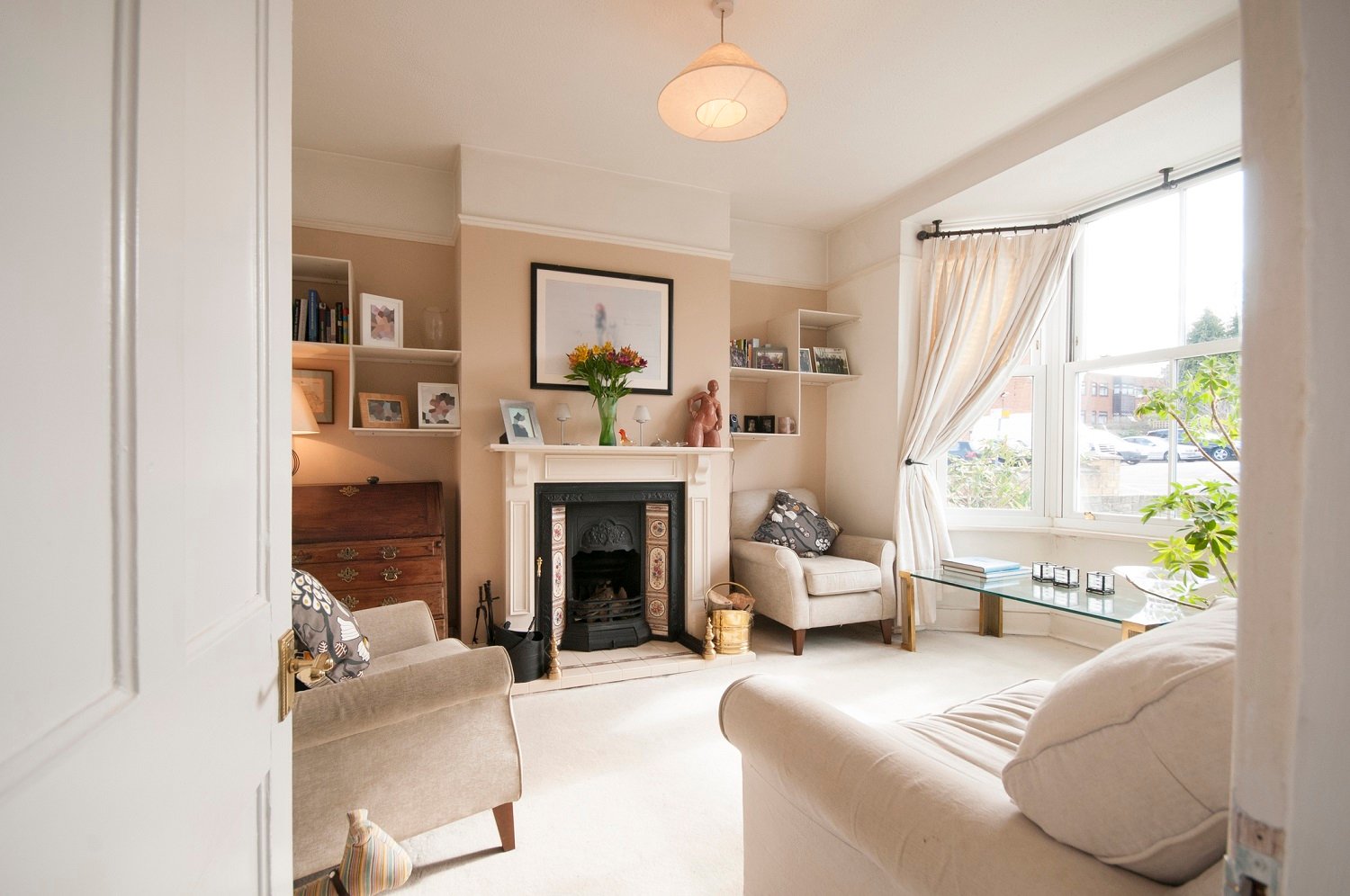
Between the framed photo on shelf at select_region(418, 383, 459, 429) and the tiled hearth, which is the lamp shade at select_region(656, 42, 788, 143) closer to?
the framed photo on shelf at select_region(418, 383, 459, 429)

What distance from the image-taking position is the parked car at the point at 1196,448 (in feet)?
10.1

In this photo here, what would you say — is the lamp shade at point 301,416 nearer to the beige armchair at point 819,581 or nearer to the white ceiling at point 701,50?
the white ceiling at point 701,50

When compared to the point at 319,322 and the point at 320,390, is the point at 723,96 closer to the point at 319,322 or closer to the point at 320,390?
the point at 319,322

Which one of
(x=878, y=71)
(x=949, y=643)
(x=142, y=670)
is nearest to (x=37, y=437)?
(x=142, y=670)

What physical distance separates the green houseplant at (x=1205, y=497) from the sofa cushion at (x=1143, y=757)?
6.38 feet

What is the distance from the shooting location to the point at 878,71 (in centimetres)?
271

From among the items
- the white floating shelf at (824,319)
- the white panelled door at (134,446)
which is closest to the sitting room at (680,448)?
the white panelled door at (134,446)

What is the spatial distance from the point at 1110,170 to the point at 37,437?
170 inches

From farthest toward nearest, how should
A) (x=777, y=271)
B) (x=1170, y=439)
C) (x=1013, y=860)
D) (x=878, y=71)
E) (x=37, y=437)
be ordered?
(x=777, y=271) → (x=1170, y=439) → (x=878, y=71) → (x=1013, y=860) → (x=37, y=437)

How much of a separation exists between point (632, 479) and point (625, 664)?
105cm

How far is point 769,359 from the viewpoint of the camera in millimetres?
4336

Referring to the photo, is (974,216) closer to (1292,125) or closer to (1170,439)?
(1170,439)

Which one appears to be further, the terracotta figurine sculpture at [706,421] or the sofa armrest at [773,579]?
the terracotta figurine sculpture at [706,421]

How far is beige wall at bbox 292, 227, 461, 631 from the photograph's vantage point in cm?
342
